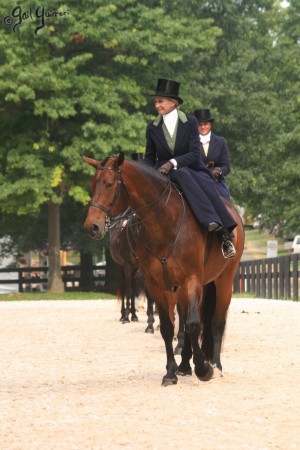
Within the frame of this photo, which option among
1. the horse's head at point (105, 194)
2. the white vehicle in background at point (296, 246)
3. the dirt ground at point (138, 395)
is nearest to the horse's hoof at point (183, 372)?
the dirt ground at point (138, 395)

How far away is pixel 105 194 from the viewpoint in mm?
9531

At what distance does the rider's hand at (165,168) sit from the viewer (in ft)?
33.7

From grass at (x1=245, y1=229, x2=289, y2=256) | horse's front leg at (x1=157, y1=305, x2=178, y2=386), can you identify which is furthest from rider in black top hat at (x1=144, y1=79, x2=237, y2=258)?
grass at (x1=245, y1=229, x2=289, y2=256)

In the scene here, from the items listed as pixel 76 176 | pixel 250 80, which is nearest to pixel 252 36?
pixel 250 80

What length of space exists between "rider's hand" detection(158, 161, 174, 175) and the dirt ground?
2137 millimetres

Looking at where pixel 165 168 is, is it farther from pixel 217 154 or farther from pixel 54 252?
pixel 54 252

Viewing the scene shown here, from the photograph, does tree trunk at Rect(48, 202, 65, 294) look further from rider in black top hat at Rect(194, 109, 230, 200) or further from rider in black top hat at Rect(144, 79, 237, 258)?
rider in black top hat at Rect(144, 79, 237, 258)

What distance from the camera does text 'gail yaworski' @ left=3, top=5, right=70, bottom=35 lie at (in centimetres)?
3328

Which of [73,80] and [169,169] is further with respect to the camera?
[73,80]

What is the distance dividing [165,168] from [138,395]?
2250 mm

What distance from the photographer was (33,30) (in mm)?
33594

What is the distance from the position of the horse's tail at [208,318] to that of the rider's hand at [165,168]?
1.97 m

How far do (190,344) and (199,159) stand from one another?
201cm

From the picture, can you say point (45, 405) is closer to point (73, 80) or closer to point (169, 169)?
point (169, 169)
